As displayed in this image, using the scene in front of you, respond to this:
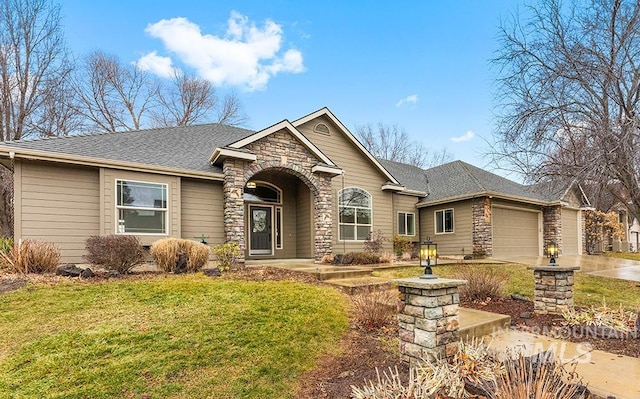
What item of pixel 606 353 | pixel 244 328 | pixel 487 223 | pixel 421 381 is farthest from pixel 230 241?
pixel 487 223

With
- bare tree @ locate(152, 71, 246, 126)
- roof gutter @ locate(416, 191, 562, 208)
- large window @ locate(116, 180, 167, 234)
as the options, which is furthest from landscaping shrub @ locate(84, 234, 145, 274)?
bare tree @ locate(152, 71, 246, 126)

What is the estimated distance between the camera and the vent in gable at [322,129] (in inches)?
519

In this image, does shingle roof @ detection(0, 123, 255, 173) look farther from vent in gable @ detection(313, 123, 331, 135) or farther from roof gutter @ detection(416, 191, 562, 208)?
roof gutter @ detection(416, 191, 562, 208)

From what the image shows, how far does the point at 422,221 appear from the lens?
1662cm

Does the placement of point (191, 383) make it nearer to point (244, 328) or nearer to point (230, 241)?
point (244, 328)

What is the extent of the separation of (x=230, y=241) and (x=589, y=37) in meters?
9.30

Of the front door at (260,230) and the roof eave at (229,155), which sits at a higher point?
the roof eave at (229,155)

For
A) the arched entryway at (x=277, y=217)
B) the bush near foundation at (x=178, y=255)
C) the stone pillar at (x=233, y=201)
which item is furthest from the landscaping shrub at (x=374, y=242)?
the bush near foundation at (x=178, y=255)

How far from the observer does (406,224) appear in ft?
51.9

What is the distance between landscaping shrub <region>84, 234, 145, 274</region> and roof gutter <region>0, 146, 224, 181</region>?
225 centimetres

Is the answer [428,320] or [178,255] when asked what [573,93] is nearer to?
[428,320]

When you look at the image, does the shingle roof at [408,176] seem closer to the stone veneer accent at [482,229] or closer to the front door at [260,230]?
the stone veneer accent at [482,229]

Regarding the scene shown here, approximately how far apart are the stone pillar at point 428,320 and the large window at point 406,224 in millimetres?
12007

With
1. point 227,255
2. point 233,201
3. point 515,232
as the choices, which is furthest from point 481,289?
point 515,232
